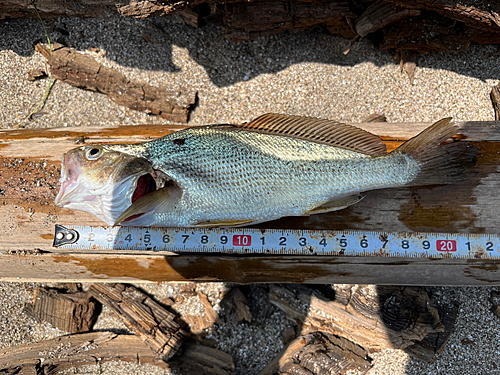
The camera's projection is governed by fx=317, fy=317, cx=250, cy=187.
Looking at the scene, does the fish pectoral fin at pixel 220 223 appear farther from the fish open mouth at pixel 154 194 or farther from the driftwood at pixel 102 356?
the driftwood at pixel 102 356

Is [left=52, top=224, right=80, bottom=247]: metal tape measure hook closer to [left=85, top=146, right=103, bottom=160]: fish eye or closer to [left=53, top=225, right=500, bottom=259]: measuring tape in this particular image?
[left=53, top=225, right=500, bottom=259]: measuring tape

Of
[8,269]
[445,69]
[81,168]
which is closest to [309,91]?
[445,69]

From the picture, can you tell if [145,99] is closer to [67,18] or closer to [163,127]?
[163,127]

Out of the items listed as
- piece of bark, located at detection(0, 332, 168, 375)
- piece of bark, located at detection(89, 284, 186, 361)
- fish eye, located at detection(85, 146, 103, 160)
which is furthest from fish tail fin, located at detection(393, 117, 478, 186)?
piece of bark, located at detection(0, 332, 168, 375)

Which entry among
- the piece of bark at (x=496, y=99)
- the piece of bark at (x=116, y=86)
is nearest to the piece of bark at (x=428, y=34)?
the piece of bark at (x=496, y=99)

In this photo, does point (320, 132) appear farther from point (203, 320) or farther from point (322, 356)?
point (203, 320)

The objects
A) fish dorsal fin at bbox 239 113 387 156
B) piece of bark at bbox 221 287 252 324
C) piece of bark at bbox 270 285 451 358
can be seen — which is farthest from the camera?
piece of bark at bbox 221 287 252 324
